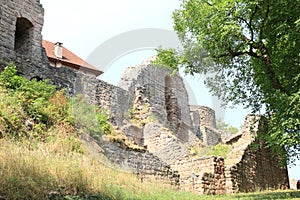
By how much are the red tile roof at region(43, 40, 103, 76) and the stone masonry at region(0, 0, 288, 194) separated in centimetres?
692

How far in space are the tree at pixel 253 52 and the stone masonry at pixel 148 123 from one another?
2405 millimetres

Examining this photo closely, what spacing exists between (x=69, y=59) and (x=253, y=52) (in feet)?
65.6

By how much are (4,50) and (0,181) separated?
761 cm

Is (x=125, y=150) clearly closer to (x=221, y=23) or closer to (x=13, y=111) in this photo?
(x=13, y=111)

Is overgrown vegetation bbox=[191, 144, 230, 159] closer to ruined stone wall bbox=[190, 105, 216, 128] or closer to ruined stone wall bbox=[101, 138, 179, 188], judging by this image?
ruined stone wall bbox=[101, 138, 179, 188]

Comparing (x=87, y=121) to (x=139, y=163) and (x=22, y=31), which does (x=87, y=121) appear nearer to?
(x=139, y=163)

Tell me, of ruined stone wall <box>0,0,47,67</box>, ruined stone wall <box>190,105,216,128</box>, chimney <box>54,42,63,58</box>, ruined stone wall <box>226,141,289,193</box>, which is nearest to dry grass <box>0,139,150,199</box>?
ruined stone wall <box>0,0,47,67</box>

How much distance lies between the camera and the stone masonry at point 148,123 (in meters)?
12.6

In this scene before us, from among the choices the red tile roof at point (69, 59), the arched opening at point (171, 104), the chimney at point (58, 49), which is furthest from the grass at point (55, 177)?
the chimney at point (58, 49)

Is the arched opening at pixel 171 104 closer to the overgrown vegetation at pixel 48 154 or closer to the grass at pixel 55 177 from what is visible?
the overgrown vegetation at pixel 48 154

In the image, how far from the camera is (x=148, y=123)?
2072 centimetres

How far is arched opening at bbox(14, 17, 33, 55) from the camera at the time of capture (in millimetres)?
15008

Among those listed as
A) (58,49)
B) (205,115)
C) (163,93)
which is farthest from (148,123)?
(205,115)

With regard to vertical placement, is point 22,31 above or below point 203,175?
above
